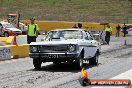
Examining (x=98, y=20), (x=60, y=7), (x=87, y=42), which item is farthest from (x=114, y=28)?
(x=87, y=42)

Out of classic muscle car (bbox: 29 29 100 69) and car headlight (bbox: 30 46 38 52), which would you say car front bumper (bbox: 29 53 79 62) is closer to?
classic muscle car (bbox: 29 29 100 69)

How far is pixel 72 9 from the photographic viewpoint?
6475 cm

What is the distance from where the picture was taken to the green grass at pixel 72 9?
6156 cm

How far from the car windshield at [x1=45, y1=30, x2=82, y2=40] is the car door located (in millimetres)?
358

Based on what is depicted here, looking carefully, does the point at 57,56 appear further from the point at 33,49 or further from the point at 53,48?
the point at 33,49

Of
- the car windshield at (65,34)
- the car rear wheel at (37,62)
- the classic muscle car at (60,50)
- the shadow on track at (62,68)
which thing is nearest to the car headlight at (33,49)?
the classic muscle car at (60,50)

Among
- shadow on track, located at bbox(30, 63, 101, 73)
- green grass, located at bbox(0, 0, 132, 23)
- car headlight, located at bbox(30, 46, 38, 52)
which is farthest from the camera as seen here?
green grass, located at bbox(0, 0, 132, 23)

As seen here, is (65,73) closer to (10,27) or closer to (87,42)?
(87,42)

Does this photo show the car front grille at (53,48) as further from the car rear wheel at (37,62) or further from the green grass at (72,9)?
the green grass at (72,9)

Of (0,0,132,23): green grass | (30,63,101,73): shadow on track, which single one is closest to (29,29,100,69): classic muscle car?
(30,63,101,73): shadow on track

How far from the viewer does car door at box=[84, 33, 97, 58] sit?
672 inches

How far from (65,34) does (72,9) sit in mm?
47806

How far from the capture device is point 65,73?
1524 centimetres

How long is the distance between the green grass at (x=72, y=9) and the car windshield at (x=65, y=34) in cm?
4290
